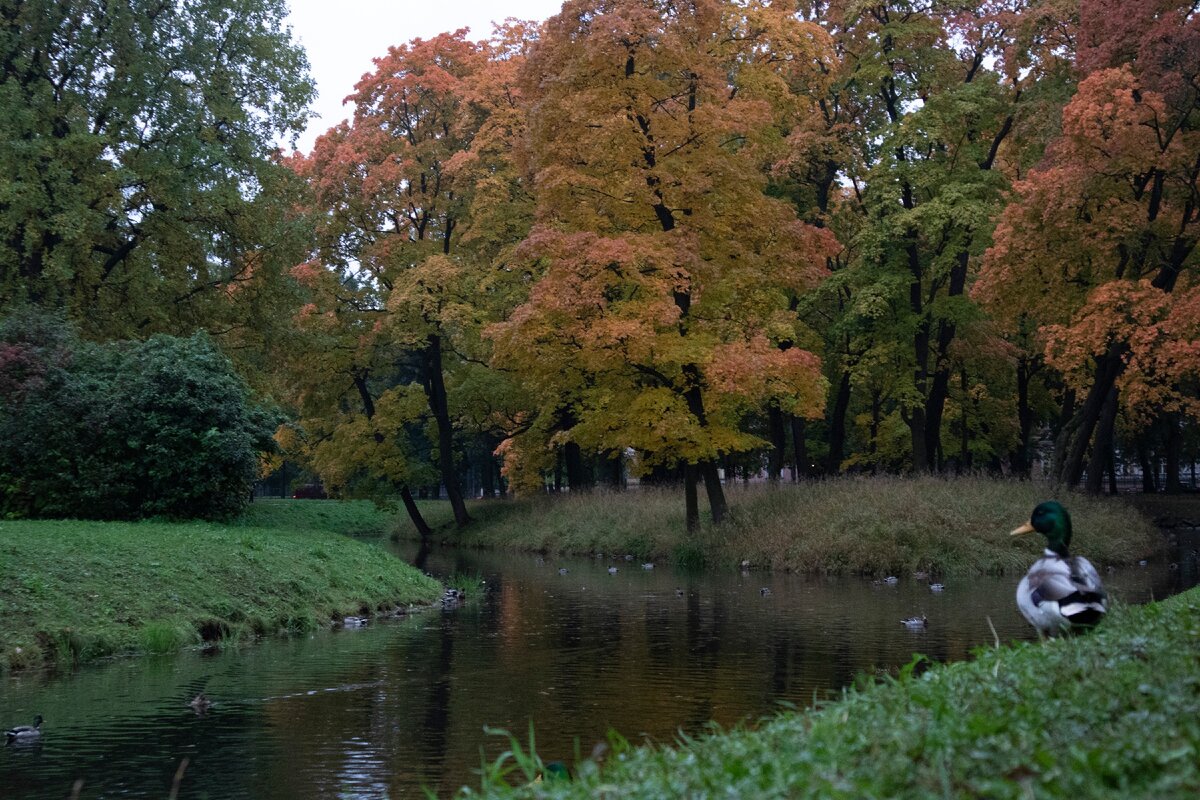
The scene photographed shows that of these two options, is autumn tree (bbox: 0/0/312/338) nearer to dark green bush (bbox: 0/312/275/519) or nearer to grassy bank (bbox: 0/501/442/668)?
dark green bush (bbox: 0/312/275/519)

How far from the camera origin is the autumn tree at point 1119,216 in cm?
2964

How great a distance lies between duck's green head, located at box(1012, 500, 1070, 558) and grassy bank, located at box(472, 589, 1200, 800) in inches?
101

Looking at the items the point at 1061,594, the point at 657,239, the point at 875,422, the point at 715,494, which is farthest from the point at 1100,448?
the point at 1061,594

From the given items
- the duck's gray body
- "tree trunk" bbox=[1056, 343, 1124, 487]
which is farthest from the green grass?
the duck's gray body

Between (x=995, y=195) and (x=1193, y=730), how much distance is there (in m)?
35.4

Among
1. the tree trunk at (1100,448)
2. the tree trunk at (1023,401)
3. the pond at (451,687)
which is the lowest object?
the pond at (451,687)

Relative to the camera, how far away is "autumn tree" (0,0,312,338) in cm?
2933

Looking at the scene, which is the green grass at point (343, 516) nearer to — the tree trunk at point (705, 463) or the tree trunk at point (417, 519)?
the tree trunk at point (417, 519)

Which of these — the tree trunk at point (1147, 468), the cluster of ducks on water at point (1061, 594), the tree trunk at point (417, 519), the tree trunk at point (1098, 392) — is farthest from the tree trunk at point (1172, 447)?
the cluster of ducks on water at point (1061, 594)

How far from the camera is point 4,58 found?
3075 centimetres

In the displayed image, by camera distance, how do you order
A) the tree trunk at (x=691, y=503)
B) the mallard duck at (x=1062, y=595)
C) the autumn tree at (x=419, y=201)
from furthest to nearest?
the autumn tree at (x=419, y=201) → the tree trunk at (x=691, y=503) → the mallard duck at (x=1062, y=595)

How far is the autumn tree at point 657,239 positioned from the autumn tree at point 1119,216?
614 centimetres

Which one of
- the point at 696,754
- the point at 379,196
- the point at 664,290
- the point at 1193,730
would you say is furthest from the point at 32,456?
the point at 1193,730

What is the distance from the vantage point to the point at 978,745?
5.34 meters
